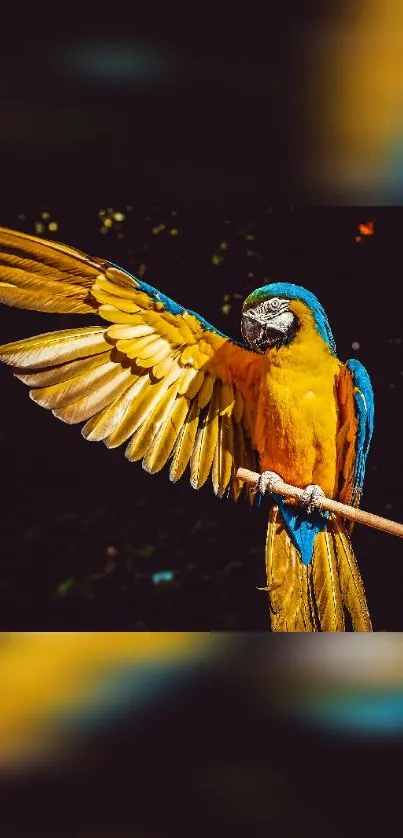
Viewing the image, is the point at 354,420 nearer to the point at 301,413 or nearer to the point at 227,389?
the point at 301,413

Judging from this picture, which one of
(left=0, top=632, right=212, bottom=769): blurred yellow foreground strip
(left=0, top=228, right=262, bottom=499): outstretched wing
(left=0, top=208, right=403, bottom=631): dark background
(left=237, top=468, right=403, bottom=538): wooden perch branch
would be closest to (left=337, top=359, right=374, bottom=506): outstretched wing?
(left=237, top=468, right=403, bottom=538): wooden perch branch

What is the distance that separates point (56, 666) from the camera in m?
2.52

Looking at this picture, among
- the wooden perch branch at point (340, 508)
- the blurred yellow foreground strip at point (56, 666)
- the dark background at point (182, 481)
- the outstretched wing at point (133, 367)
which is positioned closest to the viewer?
the blurred yellow foreground strip at point (56, 666)

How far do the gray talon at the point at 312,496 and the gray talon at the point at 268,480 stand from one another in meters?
0.07

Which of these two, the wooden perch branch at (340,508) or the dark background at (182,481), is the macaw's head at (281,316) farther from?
the dark background at (182,481)

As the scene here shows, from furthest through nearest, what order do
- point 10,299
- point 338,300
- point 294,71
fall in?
point 338,300 < point 294,71 < point 10,299

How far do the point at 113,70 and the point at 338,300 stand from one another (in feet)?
3.06

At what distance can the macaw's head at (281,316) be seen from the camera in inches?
100

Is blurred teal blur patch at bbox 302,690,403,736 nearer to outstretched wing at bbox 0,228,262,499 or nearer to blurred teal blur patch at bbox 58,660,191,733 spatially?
blurred teal blur patch at bbox 58,660,191,733

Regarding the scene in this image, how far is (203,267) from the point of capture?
3.10 meters

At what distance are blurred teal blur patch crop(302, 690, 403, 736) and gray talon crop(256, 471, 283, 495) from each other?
1.85ft

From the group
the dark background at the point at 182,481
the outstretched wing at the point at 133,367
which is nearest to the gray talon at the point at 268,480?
the outstretched wing at the point at 133,367

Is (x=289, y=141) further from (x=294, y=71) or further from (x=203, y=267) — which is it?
(x=203, y=267)

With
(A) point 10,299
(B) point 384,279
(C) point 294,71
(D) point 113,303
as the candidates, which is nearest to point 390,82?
(C) point 294,71
